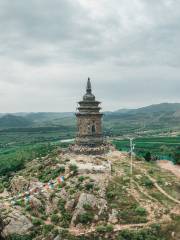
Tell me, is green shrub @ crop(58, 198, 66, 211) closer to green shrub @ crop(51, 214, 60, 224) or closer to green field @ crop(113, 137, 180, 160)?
green shrub @ crop(51, 214, 60, 224)

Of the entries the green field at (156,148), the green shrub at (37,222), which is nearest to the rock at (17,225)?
the green shrub at (37,222)

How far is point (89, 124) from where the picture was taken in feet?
193

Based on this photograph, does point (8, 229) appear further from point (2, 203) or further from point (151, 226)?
point (151, 226)

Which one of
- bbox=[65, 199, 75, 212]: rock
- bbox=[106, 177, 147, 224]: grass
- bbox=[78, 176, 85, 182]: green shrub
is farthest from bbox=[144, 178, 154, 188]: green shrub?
bbox=[65, 199, 75, 212]: rock

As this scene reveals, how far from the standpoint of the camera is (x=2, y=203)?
45406 mm

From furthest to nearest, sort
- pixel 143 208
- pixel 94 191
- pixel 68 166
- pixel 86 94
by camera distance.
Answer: pixel 86 94 → pixel 68 166 → pixel 94 191 → pixel 143 208

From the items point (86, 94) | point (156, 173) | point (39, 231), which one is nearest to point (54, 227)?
point (39, 231)

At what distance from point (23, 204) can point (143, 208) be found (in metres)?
14.1

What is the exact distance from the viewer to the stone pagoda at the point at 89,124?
5841 cm

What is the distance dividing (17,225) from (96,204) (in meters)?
8.91

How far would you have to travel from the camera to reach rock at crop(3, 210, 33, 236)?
40.8m

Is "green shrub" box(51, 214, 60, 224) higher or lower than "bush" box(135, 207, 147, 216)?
lower

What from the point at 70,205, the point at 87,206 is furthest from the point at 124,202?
the point at 70,205

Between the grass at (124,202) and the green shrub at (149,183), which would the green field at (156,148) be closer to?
the green shrub at (149,183)
